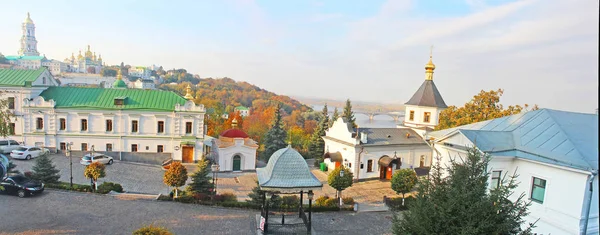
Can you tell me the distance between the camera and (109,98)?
26500mm

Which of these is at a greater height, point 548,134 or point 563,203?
point 548,134

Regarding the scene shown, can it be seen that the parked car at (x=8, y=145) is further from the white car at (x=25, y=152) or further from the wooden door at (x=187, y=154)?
the wooden door at (x=187, y=154)

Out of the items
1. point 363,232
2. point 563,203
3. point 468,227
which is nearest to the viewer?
point 468,227

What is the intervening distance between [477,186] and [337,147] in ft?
61.2

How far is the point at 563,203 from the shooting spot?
39.2 feet

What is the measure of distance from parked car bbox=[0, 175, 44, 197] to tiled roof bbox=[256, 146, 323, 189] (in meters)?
11.1

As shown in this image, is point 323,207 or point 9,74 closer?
point 323,207

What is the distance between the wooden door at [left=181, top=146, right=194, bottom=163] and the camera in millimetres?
26453

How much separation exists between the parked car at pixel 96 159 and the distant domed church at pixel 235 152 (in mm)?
7407

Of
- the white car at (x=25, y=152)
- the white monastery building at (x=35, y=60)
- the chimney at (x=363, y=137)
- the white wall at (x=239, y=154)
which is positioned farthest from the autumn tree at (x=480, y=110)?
the white monastery building at (x=35, y=60)

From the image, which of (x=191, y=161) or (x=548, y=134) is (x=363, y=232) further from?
(x=191, y=161)

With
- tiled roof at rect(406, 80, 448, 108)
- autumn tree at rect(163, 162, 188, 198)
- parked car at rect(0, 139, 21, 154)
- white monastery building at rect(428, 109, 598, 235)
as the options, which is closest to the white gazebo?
white monastery building at rect(428, 109, 598, 235)

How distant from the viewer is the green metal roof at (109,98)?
25795 mm

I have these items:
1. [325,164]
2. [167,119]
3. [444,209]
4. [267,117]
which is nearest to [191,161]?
[167,119]
